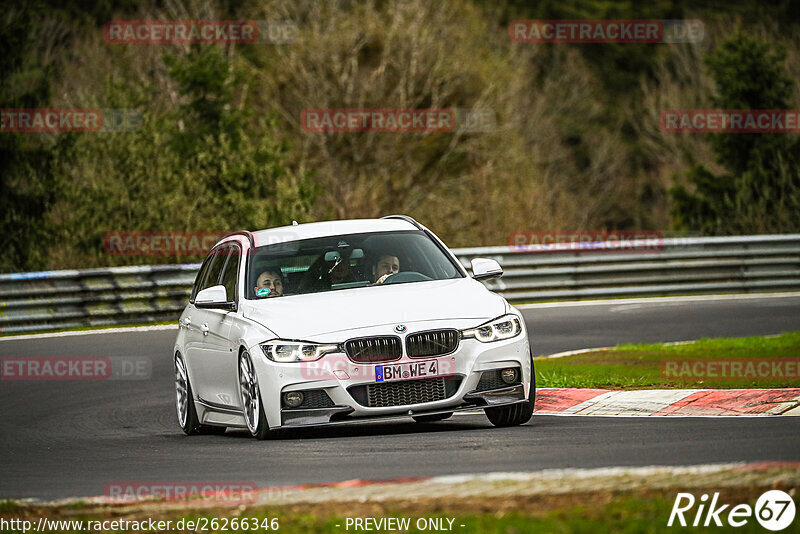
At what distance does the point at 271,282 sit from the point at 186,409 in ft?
5.26

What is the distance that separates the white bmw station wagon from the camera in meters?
10.0

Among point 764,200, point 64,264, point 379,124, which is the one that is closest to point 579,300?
point 764,200

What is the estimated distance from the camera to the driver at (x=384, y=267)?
37.2ft

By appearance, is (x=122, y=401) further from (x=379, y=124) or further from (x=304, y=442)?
(x=379, y=124)

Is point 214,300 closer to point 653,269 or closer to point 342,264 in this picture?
point 342,264

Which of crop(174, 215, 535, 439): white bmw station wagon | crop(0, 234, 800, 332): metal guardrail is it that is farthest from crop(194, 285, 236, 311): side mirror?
crop(0, 234, 800, 332): metal guardrail

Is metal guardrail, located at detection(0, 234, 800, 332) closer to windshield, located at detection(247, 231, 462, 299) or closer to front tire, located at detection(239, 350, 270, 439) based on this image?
windshield, located at detection(247, 231, 462, 299)

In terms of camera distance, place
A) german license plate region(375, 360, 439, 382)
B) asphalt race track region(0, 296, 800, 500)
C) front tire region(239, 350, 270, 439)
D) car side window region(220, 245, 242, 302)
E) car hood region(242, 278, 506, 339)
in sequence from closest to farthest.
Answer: asphalt race track region(0, 296, 800, 500), german license plate region(375, 360, 439, 382), car hood region(242, 278, 506, 339), front tire region(239, 350, 270, 439), car side window region(220, 245, 242, 302)

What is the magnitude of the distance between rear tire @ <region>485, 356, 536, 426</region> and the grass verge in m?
2.62

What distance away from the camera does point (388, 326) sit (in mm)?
10086

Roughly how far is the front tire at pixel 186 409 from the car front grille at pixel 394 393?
2.30 metres

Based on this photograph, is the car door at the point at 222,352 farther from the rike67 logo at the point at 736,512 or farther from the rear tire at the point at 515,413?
the rike67 logo at the point at 736,512

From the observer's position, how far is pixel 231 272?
473 inches

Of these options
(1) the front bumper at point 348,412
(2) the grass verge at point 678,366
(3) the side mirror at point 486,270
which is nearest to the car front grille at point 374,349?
(1) the front bumper at point 348,412
